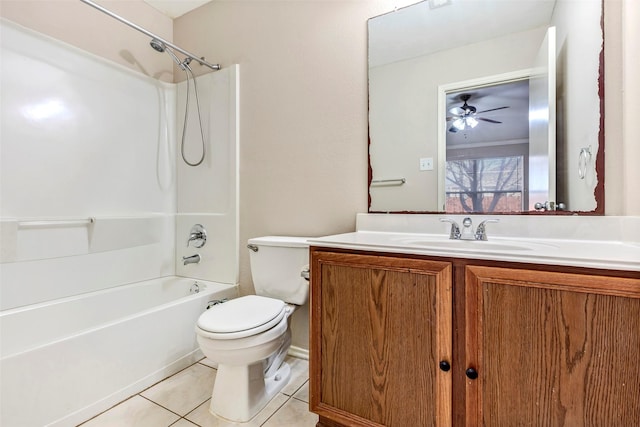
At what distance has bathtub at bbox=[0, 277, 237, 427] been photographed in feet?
3.86

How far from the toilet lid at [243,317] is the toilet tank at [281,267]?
0.14 meters

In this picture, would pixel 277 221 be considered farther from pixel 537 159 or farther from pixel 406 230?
pixel 537 159

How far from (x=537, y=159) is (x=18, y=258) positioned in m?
2.60

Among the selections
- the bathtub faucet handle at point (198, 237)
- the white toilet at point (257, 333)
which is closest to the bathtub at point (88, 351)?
the bathtub faucet handle at point (198, 237)

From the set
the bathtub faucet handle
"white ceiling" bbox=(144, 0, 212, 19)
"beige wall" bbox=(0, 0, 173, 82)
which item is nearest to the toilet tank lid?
the bathtub faucet handle

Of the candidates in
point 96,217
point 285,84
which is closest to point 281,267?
point 285,84

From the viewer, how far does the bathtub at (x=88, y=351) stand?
1.18m

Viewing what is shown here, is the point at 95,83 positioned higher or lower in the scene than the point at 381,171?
higher

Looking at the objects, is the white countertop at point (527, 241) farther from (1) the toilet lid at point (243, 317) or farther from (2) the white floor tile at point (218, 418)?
(2) the white floor tile at point (218, 418)

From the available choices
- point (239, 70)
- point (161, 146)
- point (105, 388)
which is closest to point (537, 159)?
point (239, 70)

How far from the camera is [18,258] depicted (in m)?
1.59

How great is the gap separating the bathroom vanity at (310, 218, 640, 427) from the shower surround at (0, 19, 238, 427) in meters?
1.01

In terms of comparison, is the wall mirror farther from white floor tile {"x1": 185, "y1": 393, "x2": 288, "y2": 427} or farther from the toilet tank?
white floor tile {"x1": 185, "y1": 393, "x2": 288, "y2": 427}

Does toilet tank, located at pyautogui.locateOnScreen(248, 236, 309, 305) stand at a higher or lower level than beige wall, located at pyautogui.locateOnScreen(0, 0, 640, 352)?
lower
